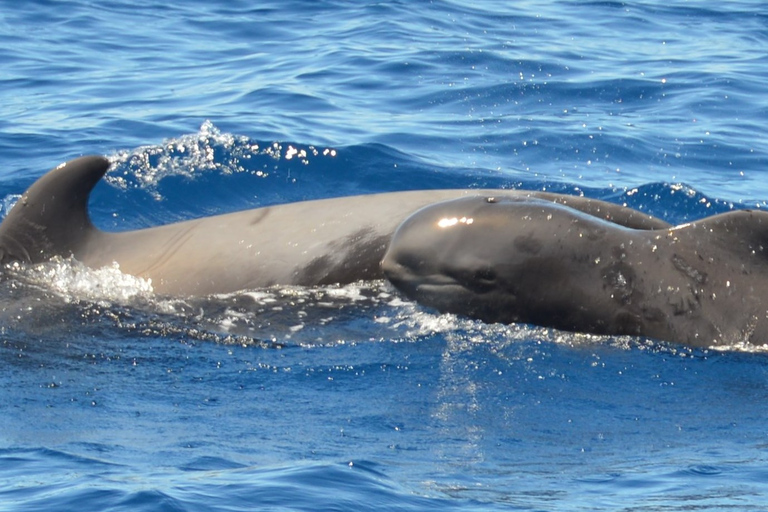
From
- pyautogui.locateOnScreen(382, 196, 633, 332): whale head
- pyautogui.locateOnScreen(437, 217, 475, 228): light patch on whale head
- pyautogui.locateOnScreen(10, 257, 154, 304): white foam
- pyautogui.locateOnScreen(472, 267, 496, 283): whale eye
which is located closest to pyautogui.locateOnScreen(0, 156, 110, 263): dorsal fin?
pyautogui.locateOnScreen(10, 257, 154, 304): white foam

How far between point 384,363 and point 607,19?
1878 centimetres

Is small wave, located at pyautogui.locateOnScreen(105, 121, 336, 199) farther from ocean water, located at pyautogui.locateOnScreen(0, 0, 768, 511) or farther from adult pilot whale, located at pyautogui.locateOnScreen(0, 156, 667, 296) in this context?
adult pilot whale, located at pyautogui.locateOnScreen(0, 156, 667, 296)

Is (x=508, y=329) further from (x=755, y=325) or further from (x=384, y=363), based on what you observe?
(x=755, y=325)

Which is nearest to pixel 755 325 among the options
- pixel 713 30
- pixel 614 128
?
pixel 614 128

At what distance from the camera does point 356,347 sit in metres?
8.85

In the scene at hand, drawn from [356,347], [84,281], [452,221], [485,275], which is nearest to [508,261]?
[485,275]

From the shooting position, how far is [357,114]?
59.6ft

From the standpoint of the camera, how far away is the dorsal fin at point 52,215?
1014 cm

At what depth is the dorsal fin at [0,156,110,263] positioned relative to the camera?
1014cm

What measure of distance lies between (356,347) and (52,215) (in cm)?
299

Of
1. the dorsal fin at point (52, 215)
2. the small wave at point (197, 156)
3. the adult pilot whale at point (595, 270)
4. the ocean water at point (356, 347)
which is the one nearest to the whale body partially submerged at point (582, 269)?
the adult pilot whale at point (595, 270)

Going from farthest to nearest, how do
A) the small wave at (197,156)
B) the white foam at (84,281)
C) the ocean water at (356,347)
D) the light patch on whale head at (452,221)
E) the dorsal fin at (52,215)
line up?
1. the small wave at (197,156)
2. the dorsal fin at (52,215)
3. the white foam at (84,281)
4. the light patch on whale head at (452,221)
5. the ocean water at (356,347)

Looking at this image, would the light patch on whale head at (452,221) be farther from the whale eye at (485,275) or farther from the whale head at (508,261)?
the whale eye at (485,275)

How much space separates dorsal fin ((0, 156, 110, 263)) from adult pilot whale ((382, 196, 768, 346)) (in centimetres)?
304
